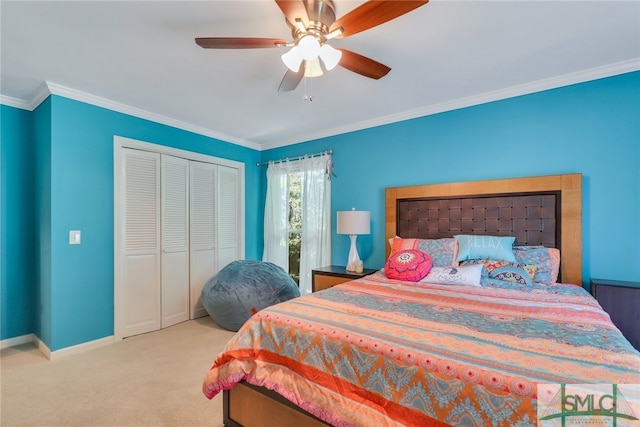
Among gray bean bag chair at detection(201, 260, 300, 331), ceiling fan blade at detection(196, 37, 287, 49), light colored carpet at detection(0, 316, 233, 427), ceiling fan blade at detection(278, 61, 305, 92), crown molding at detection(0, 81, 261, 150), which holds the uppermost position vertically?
crown molding at detection(0, 81, 261, 150)

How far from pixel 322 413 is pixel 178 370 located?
69.1 inches

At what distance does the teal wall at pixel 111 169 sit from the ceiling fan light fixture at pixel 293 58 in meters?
2.06

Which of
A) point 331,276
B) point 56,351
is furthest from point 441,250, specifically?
point 56,351

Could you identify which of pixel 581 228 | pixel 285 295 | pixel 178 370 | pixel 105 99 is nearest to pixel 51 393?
pixel 178 370

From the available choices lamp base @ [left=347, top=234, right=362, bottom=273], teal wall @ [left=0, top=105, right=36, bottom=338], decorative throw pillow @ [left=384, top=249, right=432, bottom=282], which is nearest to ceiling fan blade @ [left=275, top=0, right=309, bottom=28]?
decorative throw pillow @ [left=384, top=249, right=432, bottom=282]

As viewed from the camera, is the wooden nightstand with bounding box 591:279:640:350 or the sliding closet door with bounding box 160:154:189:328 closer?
the wooden nightstand with bounding box 591:279:640:350

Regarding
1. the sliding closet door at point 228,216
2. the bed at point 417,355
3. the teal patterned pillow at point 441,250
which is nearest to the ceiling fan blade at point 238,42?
the bed at point 417,355

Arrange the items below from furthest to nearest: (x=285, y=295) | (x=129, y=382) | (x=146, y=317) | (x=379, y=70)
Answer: (x=285, y=295)
(x=146, y=317)
(x=129, y=382)
(x=379, y=70)

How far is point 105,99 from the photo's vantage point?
119 inches

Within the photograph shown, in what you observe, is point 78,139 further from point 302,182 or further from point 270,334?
point 270,334

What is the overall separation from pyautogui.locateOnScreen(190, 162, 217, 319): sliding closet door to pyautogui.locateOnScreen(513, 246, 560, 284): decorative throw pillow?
11.8 ft

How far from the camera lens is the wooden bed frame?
251 centimetres

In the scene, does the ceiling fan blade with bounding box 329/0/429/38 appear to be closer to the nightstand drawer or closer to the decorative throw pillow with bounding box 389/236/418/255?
the decorative throw pillow with bounding box 389/236/418/255

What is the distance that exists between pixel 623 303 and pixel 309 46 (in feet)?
9.31
